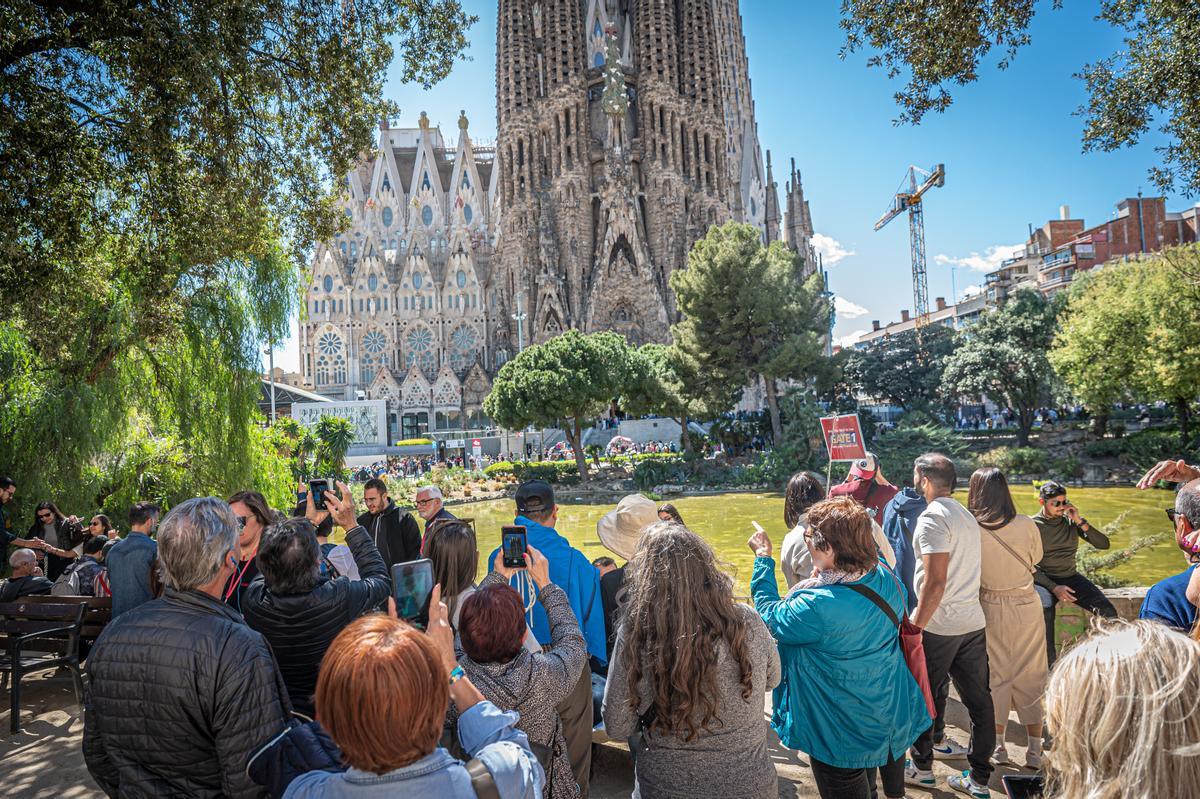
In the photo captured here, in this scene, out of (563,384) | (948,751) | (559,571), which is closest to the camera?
(559,571)

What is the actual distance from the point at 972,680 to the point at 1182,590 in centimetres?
120

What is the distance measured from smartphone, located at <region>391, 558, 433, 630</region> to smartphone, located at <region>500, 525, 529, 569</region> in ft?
0.97

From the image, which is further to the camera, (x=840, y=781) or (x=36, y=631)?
(x=36, y=631)

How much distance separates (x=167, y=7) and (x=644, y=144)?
1709 inches

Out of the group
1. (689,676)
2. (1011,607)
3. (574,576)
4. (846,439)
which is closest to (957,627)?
(1011,607)

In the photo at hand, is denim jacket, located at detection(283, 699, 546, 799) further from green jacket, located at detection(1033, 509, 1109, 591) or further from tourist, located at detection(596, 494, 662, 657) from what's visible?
green jacket, located at detection(1033, 509, 1109, 591)

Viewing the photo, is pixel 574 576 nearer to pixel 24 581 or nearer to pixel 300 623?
pixel 300 623

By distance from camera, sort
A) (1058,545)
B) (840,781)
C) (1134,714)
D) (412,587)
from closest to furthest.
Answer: (1134,714), (412,587), (840,781), (1058,545)

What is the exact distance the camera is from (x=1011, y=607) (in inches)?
144

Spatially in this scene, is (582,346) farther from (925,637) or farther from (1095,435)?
(925,637)

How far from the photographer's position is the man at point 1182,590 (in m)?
2.48

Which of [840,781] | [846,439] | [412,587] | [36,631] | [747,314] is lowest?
[840,781]

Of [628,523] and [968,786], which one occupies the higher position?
[628,523]

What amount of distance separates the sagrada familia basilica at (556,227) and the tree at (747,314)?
50.9 feet
